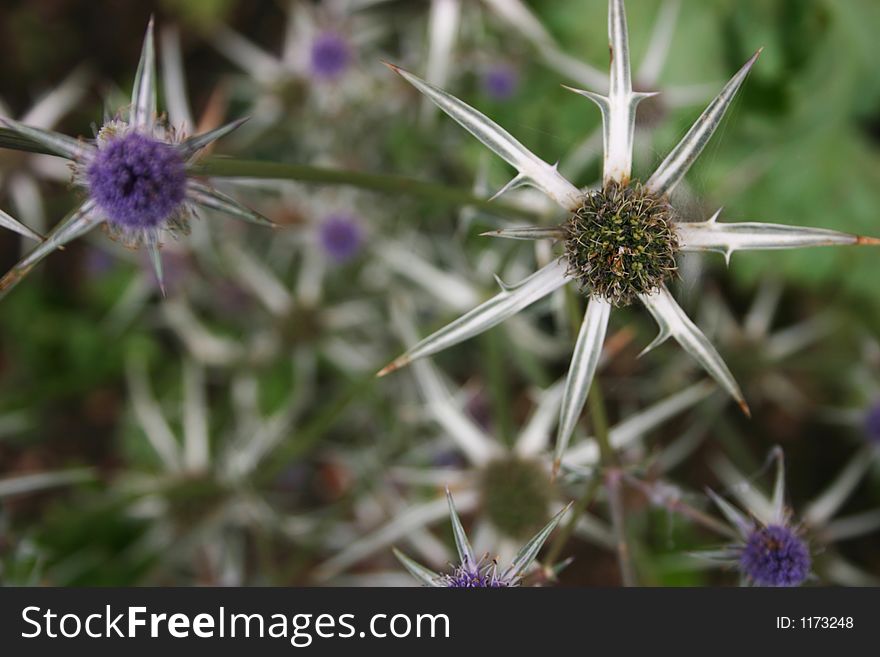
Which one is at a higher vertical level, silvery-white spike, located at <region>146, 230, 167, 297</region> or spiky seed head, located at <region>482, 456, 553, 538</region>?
silvery-white spike, located at <region>146, 230, 167, 297</region>

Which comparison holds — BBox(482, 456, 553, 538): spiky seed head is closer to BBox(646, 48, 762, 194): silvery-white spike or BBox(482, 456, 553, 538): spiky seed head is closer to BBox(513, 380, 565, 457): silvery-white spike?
BBox(513, 380, 565, 457): silvery-white spike

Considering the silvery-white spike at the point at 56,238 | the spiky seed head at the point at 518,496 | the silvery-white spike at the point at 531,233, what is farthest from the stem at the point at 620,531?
the silvery-white spike at the point at 56,238

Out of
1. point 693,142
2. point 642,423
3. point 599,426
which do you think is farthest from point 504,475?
point 693,142

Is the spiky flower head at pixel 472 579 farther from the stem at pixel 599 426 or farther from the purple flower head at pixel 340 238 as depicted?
the purple flower head at pixel 340 238

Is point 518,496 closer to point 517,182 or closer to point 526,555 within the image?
point 526,555

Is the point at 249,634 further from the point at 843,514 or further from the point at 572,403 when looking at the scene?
the point at 843,514

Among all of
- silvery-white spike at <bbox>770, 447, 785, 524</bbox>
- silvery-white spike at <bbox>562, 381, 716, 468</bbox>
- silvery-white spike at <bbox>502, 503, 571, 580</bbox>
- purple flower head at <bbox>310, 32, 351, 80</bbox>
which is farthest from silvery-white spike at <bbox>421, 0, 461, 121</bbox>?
silvery-white spike at <bbox>502, 503, 571, 580</bbox>

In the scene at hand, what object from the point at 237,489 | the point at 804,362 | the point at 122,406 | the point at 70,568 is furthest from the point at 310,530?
the point at 804,362
